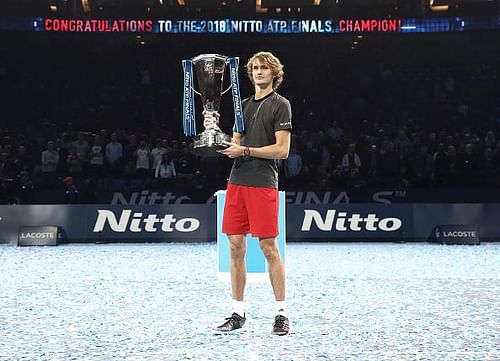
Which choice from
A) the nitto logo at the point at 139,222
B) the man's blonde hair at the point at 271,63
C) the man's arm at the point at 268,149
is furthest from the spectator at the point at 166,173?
the man's arm at the point at 268,149

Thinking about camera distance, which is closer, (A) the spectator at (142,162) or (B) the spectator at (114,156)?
(A) the spectator at (142,162)

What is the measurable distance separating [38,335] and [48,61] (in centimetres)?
1778

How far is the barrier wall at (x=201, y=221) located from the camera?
1227 cm

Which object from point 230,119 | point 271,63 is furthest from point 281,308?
point 230,119

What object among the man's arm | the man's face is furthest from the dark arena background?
the man's face

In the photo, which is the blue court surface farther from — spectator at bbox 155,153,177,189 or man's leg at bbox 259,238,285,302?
spectator at bbox 155,153,177,189

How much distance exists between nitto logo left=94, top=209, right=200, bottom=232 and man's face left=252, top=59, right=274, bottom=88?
7.94m

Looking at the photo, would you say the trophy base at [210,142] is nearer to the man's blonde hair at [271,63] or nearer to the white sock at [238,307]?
the man's blonde hair at [271,63]

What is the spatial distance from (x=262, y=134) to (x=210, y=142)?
425mm

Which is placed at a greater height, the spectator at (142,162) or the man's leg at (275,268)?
the spectator at (142,162)

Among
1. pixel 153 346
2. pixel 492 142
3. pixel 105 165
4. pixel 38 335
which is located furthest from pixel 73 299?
pixel 492 142

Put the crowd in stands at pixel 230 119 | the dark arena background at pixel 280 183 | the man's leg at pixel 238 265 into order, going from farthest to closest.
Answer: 1. the crowd in stands at pixel 230 119
2. the dark arena background at pixel 280 183
3. the man's leg at pixel 238 265

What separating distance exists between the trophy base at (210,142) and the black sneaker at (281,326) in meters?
1.24

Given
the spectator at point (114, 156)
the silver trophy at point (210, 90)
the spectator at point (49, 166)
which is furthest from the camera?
the spectator at point (114, 156)
